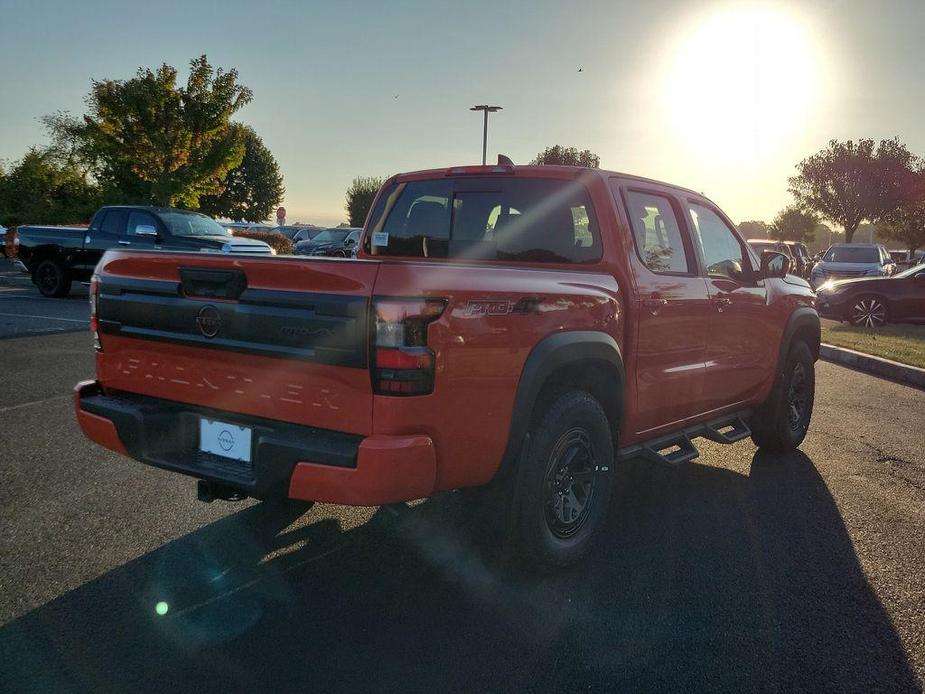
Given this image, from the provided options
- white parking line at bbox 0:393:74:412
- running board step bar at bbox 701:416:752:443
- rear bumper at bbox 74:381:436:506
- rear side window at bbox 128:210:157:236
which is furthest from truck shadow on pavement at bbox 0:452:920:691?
rear side window at bbox 128:210:157:236

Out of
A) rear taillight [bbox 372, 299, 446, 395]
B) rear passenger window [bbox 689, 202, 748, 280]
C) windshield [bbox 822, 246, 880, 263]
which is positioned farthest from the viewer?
windshield [bbox 822, 246, 880, 263]

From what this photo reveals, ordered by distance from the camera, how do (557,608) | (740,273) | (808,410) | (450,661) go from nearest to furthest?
(450,661)
(557,608)
(740,273)
(808,410)

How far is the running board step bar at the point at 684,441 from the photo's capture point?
408 centimetres

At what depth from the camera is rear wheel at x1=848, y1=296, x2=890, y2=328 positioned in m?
15.4

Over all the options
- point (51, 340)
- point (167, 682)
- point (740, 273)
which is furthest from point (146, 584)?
point (51, 340)

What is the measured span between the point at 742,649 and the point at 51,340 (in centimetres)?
971

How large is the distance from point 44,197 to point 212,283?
53.5 metres

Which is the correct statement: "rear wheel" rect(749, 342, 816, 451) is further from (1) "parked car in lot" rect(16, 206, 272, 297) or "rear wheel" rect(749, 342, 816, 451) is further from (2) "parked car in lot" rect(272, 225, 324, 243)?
(2) "parked car in lot" rect(272, 225, 324, 243)

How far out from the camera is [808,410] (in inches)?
234

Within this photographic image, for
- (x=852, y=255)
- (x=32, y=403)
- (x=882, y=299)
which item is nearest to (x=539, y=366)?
(x=32, y=403)

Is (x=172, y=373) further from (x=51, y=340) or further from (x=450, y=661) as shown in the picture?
(x=51, y=340)

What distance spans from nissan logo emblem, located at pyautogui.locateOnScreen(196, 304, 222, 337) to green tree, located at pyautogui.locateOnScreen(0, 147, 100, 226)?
149 ft

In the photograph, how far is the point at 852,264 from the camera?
21.4 meters

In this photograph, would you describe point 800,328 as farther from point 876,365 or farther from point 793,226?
point 793,226
